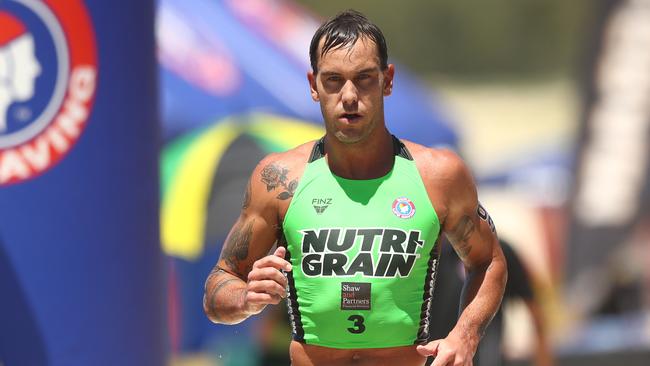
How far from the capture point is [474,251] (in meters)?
3.60

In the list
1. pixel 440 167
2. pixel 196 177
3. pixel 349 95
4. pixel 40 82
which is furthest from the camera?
pixel 196 177

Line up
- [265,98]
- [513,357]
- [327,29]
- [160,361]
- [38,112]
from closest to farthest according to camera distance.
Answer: [327,29], [38,112], [160,361], [513,357], [265,98]


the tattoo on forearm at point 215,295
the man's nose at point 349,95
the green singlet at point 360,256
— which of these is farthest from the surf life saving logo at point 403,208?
the tattoo on forearm at point 215,295

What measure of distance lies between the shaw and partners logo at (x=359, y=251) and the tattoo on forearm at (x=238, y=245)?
0.60ft

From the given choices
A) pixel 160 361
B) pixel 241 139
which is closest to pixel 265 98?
pixel 241 139

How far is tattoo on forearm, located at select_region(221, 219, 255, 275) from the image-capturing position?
353cm

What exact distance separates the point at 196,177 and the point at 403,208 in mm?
4701

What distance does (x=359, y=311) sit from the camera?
3.42 meters

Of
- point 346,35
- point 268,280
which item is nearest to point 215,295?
point 268,280

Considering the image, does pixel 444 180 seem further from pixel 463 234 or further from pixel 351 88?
pixel 351 88

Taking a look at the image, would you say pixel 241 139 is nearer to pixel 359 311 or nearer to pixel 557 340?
pixel 557 340

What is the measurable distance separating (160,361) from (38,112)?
112 cm

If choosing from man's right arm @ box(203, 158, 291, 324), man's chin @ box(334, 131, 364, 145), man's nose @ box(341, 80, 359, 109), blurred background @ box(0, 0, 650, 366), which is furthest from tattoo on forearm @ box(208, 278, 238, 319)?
blurred background @ box(0, 0, 650, 366)

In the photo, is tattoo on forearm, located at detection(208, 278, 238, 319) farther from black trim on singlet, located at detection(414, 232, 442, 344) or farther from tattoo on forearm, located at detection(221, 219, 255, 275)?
black trim on singlet, located at detection(414, 232, 442, 344)
